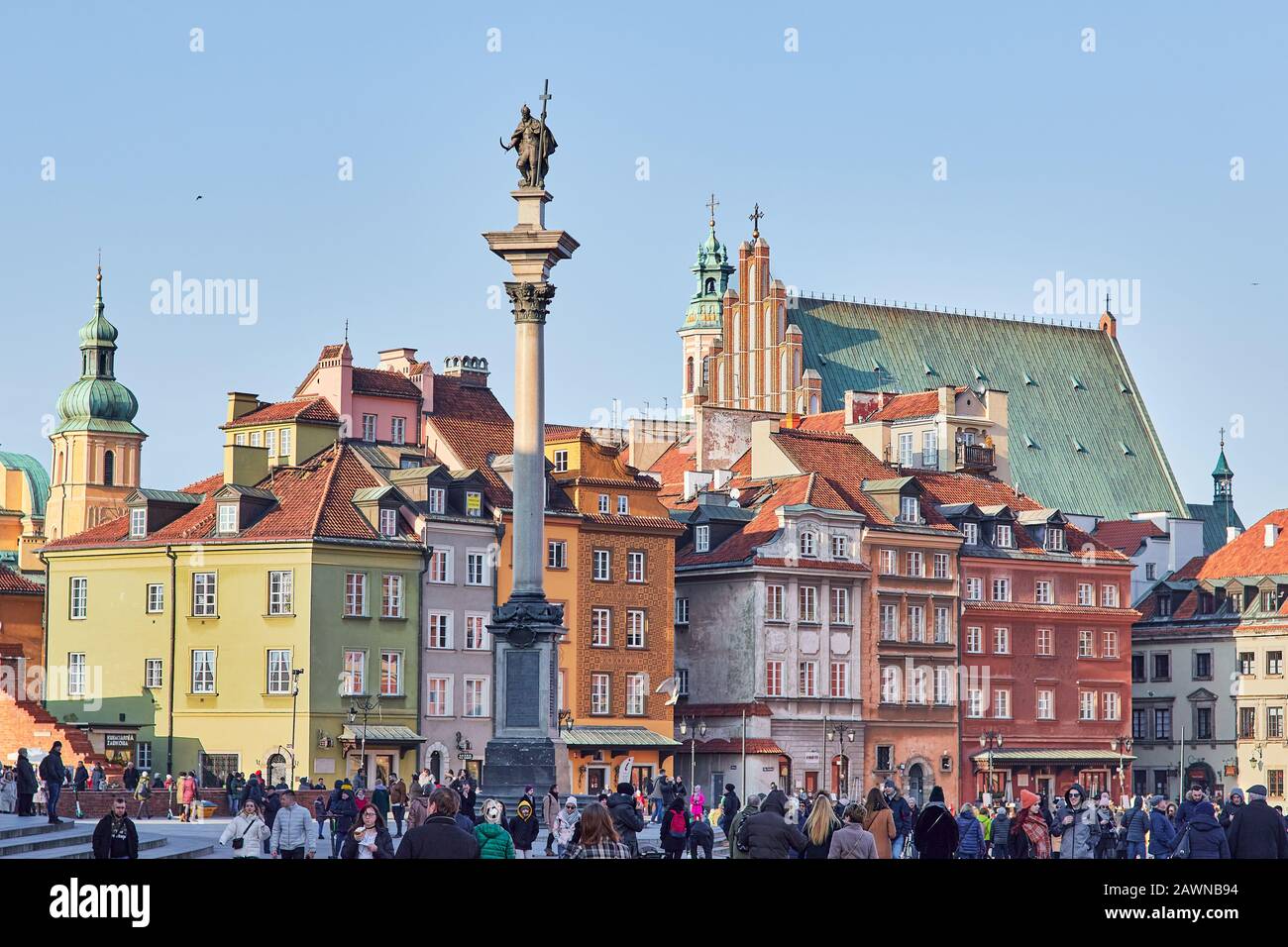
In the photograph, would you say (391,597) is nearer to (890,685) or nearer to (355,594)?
(355,594)

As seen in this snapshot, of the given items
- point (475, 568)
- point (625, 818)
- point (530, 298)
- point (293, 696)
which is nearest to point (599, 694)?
point (475, 568)

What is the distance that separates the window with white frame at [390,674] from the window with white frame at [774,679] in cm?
1419

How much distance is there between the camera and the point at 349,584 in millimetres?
83250

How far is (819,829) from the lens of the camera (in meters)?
23.8

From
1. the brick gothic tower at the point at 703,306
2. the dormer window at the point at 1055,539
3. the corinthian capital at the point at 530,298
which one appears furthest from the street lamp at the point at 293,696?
the brick gothic tower at the point at 703,306

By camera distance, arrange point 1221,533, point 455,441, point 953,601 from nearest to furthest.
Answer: point 455,441 → point 953,601 → point 1221,533

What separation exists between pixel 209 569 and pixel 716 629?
19.4 metres

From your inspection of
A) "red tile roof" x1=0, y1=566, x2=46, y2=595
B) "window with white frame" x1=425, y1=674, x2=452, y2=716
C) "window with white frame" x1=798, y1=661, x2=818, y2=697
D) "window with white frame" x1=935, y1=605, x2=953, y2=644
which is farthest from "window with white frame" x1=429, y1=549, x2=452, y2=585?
"window with white frame" x1=935, y1=605, x2=953, y2=644

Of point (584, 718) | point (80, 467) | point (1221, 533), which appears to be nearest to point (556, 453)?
point (584, 718)

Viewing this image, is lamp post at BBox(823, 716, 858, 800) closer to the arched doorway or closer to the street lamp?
the arched doorway

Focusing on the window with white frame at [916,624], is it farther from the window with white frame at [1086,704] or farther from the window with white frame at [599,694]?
the window with white frame at [599,694]
